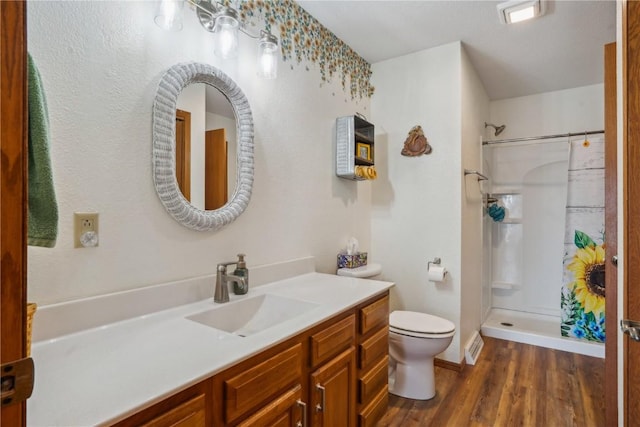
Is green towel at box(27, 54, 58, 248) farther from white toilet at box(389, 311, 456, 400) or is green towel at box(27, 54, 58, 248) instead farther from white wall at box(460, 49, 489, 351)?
white wall at box(460, 49, 489, 351)

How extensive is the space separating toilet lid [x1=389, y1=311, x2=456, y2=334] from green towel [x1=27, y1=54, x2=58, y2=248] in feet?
6.30

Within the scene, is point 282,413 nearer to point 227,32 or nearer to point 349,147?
point 227,32

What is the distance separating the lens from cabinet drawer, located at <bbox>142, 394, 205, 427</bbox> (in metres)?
0.75

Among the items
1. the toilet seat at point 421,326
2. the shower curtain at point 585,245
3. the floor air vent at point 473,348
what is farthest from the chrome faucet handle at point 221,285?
the shower curtain at point 585,245

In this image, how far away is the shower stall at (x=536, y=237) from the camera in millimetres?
2875

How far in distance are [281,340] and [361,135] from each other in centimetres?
177

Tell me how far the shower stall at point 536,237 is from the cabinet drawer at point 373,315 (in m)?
2.00

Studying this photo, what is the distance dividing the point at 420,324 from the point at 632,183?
153cm

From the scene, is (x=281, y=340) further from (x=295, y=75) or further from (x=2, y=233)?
(x=295, y=75)

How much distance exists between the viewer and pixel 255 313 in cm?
155

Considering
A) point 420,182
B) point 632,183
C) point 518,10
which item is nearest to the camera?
point 632,183

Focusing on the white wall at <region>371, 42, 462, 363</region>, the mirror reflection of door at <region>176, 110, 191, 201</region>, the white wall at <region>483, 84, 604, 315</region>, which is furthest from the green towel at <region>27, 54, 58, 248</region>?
the white wall at <region>483, 84, 604, 315</region>

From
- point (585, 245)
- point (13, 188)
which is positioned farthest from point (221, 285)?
point (585, 245)

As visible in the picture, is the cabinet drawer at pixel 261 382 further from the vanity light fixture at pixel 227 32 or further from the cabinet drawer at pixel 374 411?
the vanity light fixture at pixel 227 32
